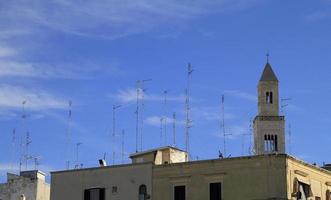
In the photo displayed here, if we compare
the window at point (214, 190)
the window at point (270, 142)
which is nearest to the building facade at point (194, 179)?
the window at point (214, 190)

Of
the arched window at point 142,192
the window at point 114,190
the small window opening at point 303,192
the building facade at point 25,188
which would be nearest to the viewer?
the small window opening at point 303,192

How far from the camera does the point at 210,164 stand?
65.1 m

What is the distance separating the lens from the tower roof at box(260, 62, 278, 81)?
472ft

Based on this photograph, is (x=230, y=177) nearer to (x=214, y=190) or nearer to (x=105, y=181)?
(x=214, y=190)

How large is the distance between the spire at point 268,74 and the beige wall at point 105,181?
77.2 m

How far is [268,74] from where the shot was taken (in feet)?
474

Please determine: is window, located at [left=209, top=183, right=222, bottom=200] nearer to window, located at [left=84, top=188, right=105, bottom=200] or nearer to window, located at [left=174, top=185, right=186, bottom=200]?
window, located at [left=174, top=185, right=186, bottom=200]

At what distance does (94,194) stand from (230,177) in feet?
39.0

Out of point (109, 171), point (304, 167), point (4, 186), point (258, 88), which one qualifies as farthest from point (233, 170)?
point (258, 88)

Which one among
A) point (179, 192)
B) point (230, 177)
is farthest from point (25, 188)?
point (230, 177)

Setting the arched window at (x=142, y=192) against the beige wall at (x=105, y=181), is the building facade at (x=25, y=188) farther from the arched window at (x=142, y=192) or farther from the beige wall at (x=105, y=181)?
the arched window at (x=142, y=192)

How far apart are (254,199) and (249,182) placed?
133 centimetres

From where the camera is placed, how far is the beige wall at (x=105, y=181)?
67188 millimetres

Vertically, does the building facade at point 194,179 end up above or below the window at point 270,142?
below
